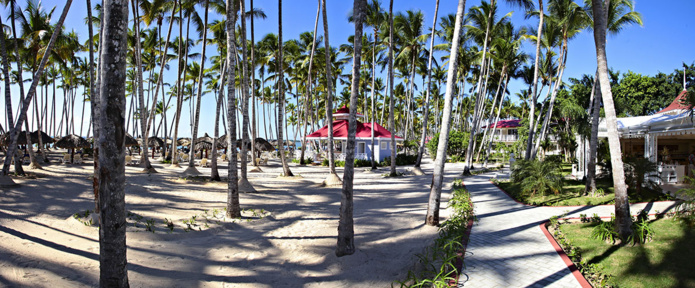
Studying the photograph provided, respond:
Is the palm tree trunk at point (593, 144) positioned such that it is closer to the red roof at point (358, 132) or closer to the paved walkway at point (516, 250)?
the paved walkway at point (516, 250)

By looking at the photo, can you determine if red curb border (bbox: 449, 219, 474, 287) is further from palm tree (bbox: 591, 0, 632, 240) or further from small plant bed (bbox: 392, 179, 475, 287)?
palm tree (bbox: 591, 0, 632, 240)

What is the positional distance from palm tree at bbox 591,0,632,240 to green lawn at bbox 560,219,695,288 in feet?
1.73

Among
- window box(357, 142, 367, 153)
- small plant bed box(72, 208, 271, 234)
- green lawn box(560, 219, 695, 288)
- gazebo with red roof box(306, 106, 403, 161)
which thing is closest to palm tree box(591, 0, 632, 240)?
green lawn box(560, 219, 695, 288)

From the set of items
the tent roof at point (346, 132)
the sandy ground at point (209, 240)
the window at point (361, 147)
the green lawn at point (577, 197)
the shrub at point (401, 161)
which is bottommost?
the sandy ground at point (209, 240)

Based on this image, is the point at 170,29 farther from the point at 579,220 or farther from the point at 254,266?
the point at 579,220

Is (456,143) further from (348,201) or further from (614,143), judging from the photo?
(348,201)

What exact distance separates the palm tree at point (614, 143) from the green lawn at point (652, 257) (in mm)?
528

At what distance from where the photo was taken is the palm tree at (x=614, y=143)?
21.7 feet

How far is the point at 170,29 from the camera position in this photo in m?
20.2

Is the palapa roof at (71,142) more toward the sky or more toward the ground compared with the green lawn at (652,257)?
more toward the sky

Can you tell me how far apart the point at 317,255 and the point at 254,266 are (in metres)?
1.20

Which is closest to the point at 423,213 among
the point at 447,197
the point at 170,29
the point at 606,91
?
the point at 447,197

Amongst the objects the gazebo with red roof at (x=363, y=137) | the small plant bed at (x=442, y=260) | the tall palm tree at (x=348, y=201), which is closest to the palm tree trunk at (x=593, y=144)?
the small plant bed at (x=442, y=260)

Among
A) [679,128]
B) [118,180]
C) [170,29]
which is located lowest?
[118,180]
